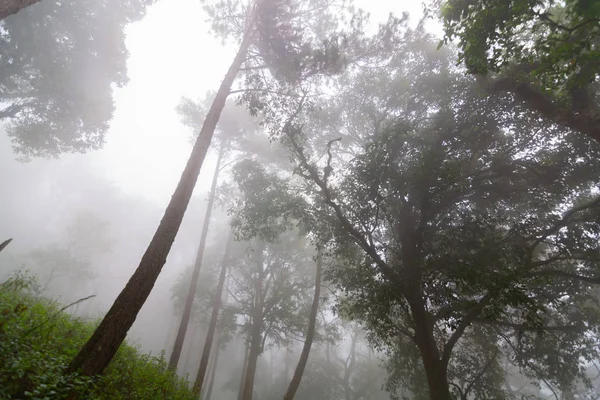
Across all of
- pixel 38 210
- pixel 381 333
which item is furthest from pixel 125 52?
pixel 38 210

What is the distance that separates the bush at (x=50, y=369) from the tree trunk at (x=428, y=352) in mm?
6869

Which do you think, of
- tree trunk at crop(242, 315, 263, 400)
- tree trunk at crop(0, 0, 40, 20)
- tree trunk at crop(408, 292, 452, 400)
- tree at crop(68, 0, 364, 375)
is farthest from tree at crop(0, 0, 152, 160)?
tree trunk at crop(408, 292, 452, 400)

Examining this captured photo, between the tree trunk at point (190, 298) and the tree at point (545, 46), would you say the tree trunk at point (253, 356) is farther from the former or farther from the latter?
the tree at point (545, 46)

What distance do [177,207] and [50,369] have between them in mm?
3539

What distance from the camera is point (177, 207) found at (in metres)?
6.62

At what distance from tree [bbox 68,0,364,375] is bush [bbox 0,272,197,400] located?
0.39 meters

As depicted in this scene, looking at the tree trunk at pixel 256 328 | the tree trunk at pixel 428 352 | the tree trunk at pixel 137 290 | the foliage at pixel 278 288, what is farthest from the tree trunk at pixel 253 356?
the tree trunk at pixel 137 290

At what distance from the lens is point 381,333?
28.8 ft

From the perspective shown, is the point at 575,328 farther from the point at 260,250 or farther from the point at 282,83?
the point at 260,250

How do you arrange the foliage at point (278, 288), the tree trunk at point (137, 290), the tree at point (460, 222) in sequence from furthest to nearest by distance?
the foliage at point (278, 288)
the tree at point (460, 222)
the tree trunk at point (137, 290)

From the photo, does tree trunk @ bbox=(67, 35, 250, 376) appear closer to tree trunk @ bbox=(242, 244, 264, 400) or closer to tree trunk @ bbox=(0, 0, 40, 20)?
tree trunk @ bbox=(0, 0, 40, 20)

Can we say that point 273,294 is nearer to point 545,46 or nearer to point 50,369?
point 50,369

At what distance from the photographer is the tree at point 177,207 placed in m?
4.73

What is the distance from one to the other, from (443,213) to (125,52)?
22764 millimetres
